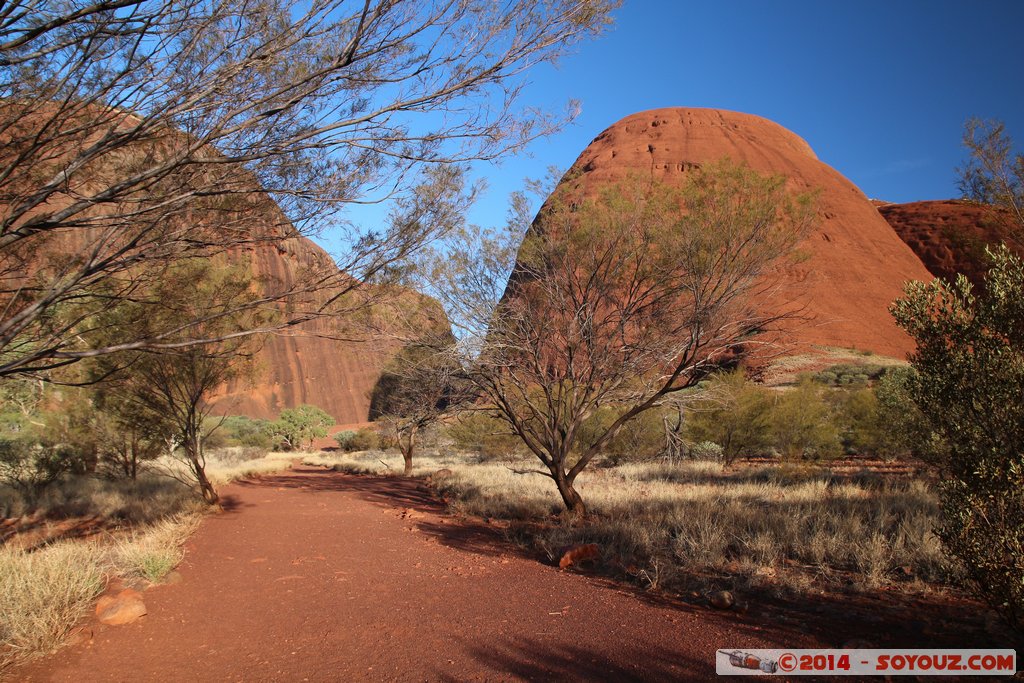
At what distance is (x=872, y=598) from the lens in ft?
18.0

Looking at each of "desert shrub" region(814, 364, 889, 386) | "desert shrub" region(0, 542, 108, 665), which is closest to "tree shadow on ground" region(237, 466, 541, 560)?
"desert shrub" region(0, 542, 108, 665)

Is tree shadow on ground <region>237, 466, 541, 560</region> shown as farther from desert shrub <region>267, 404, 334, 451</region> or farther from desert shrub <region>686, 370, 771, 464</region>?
desert shrub <region>267, 404, 334, 451</region>

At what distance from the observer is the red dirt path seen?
4320 millimetres

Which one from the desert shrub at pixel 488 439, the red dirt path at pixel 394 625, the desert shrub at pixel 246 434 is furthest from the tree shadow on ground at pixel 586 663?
the desert shrub at pixel 246 434

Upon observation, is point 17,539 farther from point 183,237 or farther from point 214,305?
point 183,237

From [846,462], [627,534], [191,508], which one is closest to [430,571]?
[627,534]

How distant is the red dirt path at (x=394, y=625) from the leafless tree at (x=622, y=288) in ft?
9.46

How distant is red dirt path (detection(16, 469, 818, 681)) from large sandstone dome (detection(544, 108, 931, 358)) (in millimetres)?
33293

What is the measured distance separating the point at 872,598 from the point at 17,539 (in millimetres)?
11285

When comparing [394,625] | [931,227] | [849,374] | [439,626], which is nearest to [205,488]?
[394,625]

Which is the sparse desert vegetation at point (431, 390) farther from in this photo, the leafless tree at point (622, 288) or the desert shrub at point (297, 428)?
the desert shrub at point (297, 428)

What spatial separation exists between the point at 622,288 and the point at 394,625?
660cm

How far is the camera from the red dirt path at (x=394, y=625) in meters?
4.32

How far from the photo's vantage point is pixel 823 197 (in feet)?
158
